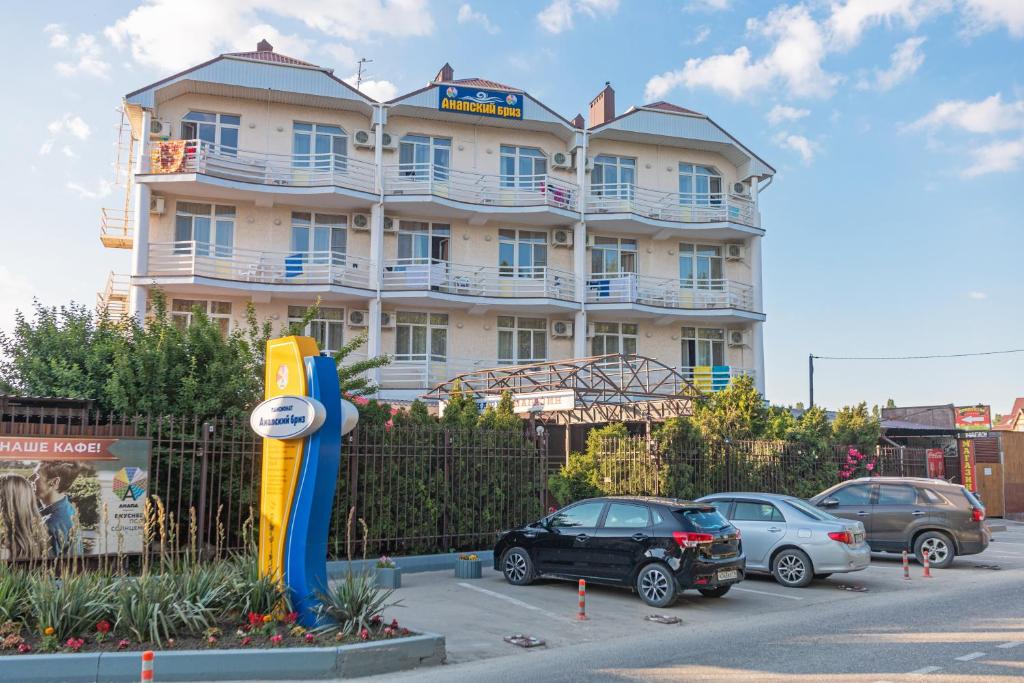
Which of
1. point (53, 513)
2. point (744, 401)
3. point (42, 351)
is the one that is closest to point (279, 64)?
point (42, 351)

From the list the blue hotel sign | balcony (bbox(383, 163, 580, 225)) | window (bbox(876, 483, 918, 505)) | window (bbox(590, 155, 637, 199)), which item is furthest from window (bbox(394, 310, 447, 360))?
window (bbox(876, 483, 918, 505))

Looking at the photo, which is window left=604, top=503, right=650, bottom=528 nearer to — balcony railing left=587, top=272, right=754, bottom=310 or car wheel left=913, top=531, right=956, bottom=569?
car wheel left=913, top=531, right=956, bottom=569

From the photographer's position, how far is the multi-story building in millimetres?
28094

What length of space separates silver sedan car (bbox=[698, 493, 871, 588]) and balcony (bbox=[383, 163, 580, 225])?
711 inches

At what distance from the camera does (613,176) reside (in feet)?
109

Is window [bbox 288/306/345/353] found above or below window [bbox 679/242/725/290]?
below

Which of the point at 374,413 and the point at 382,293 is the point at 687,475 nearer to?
the point at 374,413

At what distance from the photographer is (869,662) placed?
26.5 feet

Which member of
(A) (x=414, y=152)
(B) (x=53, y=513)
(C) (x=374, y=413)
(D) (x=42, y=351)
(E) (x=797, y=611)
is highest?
(A) (x=414, y=152)

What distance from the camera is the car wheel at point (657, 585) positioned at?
36.8 ft

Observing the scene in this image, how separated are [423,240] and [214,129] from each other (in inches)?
310

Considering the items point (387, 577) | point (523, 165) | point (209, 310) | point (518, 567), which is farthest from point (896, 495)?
point (209, 310)

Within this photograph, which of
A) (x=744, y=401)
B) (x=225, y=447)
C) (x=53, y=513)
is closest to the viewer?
(x=53, y=513)

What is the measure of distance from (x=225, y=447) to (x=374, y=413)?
2.60 metres
